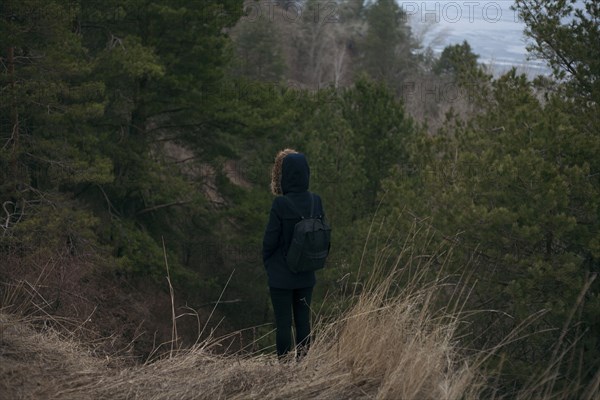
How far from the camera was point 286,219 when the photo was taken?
187 inches

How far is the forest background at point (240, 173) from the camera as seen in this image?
28.5 feet

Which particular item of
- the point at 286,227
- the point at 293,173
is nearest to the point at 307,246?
the point at 286,227

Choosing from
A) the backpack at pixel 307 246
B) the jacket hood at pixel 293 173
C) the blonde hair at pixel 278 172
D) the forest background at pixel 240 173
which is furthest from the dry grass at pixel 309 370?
the forest background at pixel 240 173

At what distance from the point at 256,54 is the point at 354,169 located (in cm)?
2041

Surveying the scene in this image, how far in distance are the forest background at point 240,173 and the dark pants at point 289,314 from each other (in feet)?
4.12

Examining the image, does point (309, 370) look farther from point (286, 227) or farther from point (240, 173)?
point (240, 173)

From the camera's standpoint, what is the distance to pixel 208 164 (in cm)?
1866

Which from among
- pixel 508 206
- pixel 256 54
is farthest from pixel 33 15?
pixel 256 54

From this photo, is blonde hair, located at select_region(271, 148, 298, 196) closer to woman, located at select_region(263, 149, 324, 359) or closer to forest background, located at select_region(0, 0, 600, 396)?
woman, located at select_region(263, 149, 324, 359)

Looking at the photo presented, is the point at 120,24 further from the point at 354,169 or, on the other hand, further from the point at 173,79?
the point at 354,169

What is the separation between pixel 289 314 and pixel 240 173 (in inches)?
558

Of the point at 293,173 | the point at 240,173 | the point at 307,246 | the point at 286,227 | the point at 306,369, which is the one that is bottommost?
the point at 240,173

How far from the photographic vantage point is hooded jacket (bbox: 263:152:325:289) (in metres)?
4.74

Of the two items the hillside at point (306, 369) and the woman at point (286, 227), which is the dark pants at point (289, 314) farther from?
the hillside at point (306, 369)
